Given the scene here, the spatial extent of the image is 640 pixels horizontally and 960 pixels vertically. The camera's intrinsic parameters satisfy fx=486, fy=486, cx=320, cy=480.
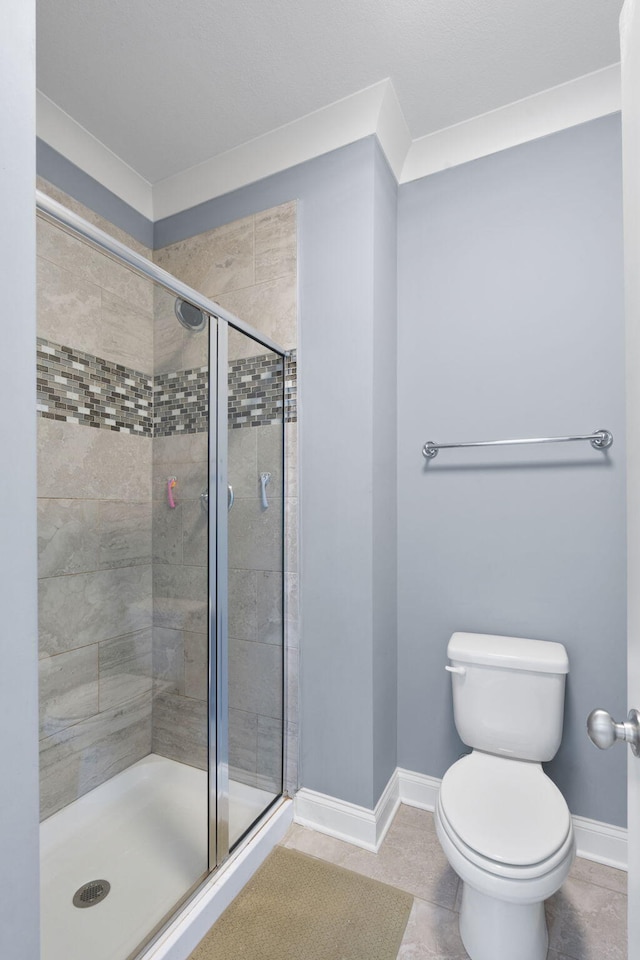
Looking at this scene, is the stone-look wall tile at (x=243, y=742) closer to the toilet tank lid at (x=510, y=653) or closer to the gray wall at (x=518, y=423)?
the gray wall at (x=518, y=423)

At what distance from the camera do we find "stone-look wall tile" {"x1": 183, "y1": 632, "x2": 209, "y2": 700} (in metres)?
1.54

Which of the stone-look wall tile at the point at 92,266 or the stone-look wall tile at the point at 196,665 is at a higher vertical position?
the stone-look wall tile at the point at 92,266

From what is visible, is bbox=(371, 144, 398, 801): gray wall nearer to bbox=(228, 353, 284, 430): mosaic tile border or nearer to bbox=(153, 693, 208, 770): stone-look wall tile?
bbox=(228, 353, 284, 430): mosaic tile border

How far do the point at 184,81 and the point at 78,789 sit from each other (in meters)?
2.33

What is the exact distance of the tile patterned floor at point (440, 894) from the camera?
4.23 ft

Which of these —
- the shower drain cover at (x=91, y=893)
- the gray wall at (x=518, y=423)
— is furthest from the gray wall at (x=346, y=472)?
the shower drain cover at (x=91, y=893)

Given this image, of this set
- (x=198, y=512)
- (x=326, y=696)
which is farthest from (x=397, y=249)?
(x=326, y=696)

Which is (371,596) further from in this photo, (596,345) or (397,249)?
(397,249)

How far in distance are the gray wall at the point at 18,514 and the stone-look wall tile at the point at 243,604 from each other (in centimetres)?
105

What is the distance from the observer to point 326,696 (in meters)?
1.76

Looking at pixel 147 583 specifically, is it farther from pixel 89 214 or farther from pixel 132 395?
pixel 89 214

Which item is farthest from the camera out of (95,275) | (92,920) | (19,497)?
(95,275)

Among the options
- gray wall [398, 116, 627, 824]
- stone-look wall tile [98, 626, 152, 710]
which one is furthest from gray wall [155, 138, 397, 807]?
stone-look wall tile [98, 626, 152, 710]

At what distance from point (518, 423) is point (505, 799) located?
3.86ft
